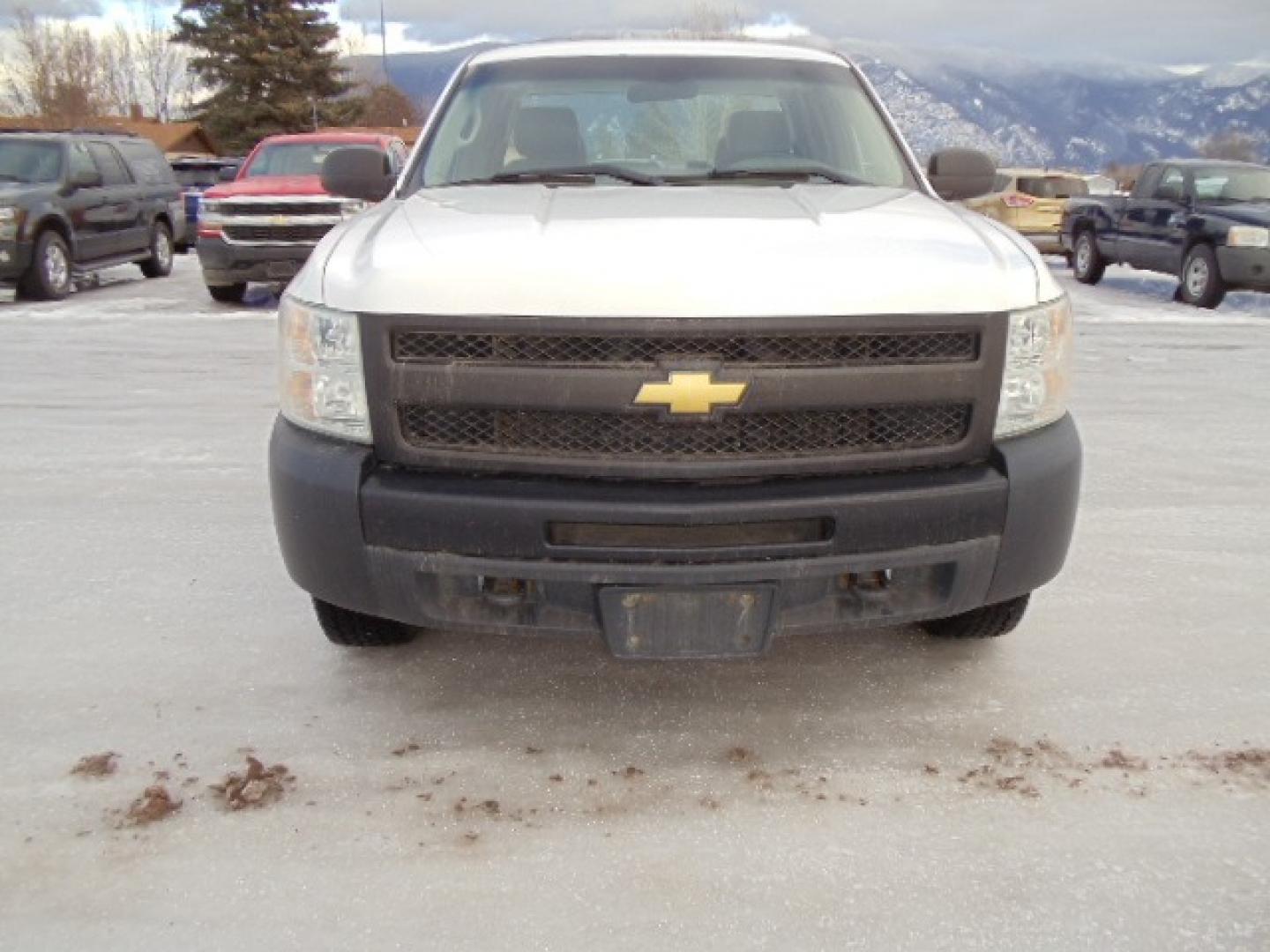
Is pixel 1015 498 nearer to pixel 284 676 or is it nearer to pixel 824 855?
pixel 824 855

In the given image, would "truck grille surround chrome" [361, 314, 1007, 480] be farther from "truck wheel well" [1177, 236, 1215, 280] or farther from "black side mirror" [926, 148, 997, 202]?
"truck wheel well" [1177, 236, 1215, 280]

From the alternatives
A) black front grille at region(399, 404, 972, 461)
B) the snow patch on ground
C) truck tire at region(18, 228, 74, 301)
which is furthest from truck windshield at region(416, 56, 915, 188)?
truck tire at region(18, 228, 74, 301)

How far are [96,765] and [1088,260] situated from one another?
1520cm

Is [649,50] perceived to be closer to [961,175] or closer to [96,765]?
[961,175]

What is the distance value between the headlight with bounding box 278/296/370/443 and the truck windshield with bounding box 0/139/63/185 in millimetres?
11134

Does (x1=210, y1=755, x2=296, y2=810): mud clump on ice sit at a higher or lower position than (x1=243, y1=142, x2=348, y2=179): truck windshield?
lower

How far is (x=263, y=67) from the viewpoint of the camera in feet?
163

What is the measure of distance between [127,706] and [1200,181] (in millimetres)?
13659

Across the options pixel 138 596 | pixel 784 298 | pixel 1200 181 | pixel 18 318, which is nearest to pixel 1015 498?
pixel 784 298

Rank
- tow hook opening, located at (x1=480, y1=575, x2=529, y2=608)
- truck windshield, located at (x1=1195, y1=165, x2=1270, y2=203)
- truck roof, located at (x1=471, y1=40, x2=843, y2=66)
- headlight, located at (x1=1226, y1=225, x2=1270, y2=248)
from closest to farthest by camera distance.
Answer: tow hook opening, located at (x1=480, y1=575, x2=529, y2=608) → truck roof, located at (x1=471, y1=40, x2=843, y2=66) → headlight, located at (x1=1226, y1=225, x2=1270, y2=248) → truck windshield, located at (x1=1195, y1=165, x2=1270, y2=203)

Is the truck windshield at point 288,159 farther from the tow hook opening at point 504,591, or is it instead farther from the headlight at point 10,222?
the tow hook opening at point 504,591

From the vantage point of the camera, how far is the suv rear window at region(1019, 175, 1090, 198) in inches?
728

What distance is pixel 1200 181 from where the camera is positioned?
521 inches

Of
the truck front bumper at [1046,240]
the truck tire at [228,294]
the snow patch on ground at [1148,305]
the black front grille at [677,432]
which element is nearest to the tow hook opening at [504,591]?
the black front grille at [677,432]
